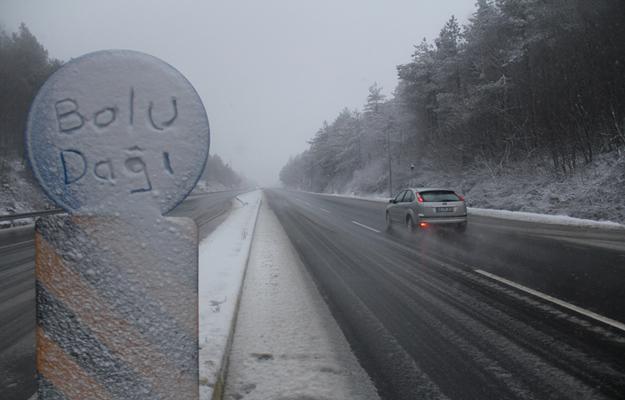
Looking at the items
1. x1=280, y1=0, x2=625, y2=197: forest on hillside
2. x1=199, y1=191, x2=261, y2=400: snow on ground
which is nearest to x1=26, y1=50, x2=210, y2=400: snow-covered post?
x1=199, y1=191, x2=261, y2=400: snow on ground

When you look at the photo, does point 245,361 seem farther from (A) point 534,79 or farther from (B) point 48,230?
(A) point 534,79

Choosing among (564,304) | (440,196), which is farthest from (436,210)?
(564,304)

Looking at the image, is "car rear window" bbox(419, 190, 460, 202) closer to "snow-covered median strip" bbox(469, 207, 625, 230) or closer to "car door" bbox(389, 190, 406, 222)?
"car door" bbox(389, 190, 406, 222)

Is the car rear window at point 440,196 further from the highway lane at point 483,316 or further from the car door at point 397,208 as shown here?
the highway lane at point 483,316

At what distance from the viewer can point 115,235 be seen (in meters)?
1.40

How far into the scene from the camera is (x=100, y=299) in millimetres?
1374

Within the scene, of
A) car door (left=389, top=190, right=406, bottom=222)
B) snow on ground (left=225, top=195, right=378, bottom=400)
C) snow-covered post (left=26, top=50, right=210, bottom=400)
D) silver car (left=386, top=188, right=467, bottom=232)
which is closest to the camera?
snow-covered post (left=26, top=50, right=210, bottom=400)

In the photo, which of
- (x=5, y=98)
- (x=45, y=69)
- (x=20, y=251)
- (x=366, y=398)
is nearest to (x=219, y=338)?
(x=366, y=398)

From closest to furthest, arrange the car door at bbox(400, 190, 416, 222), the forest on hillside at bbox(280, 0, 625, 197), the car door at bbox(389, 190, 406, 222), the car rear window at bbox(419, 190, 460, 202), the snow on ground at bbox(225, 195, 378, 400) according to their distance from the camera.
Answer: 1. the snow on ground at bbox(225, 195, 378, 400)
2. the car rear window at bbox(419, 190, 460, 202)
3. the car door at bbox(400, 190, 416, 222)
4. the car door at bbox(389, 190, 406, 222)
5. the forest on hillside at bbox(280, 0, 625, 197)

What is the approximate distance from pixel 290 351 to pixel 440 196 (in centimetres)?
913

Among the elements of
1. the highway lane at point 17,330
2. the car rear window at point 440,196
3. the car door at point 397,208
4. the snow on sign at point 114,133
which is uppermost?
the snow on sign at point 114,133

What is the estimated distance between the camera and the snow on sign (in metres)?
1.41

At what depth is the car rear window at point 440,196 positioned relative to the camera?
11.1m

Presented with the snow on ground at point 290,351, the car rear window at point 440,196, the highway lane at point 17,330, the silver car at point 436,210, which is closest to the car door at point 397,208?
the silver car at point 436,210
